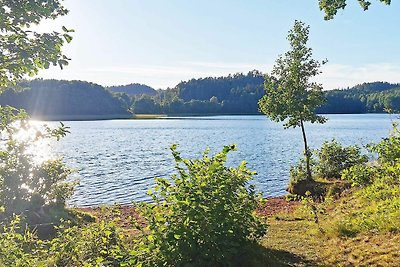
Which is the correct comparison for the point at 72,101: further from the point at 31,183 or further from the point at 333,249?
the point at 333,249

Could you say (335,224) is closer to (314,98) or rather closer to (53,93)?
(314,98)

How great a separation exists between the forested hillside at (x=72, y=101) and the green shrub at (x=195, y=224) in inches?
6666

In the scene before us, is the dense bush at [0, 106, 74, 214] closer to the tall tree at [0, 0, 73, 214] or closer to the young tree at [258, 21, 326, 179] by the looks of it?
the tall tree at [0, 0, 73, 214]

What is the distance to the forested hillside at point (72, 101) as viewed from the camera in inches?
6786

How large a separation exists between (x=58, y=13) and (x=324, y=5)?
5.88 m

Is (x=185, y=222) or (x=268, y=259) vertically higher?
(x=185, y=222)

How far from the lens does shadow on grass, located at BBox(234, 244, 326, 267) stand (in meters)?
6.46

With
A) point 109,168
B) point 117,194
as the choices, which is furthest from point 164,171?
point 117,194

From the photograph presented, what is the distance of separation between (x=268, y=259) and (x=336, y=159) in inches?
675

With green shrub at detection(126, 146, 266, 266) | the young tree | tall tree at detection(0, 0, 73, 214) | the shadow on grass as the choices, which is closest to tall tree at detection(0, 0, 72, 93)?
tall tree at detection(0, 0, 73, 214)

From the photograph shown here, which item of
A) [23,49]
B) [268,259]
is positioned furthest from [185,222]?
[23,49]

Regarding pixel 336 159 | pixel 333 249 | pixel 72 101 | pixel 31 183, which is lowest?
pixel 31 183

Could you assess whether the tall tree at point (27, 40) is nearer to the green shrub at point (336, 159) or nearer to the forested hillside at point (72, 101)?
the green shrub at point (336, 159)

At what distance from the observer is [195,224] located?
594 centimetres
